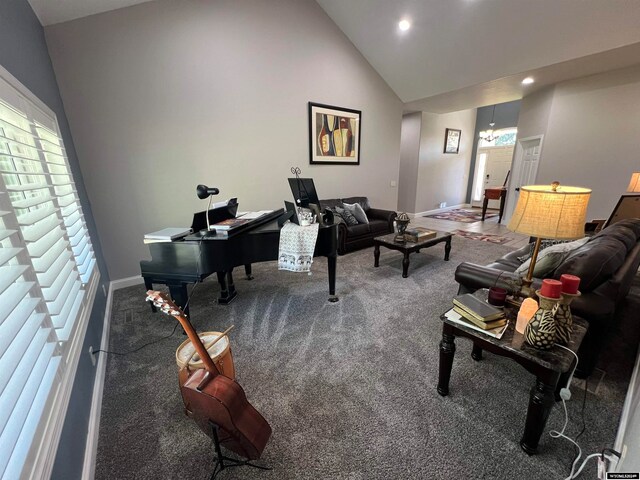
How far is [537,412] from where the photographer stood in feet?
3.79

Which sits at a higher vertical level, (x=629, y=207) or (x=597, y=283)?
(x=629, y=207)

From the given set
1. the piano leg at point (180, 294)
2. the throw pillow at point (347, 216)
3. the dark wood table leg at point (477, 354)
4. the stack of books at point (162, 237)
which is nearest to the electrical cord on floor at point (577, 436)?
the dark wood table leg at point (477, 354)

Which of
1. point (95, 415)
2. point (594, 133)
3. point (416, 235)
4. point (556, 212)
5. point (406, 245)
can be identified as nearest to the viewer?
point (556, 212)

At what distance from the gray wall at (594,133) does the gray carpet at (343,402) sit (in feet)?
13.2

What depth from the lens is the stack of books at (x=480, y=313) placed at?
1.26 metres

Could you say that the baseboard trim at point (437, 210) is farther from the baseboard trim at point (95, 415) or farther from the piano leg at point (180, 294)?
the baseboard trim at point (95, 415)

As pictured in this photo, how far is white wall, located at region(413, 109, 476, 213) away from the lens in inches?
262

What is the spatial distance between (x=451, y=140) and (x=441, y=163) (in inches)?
27.8

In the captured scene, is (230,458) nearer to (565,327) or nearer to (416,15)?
(565,327)

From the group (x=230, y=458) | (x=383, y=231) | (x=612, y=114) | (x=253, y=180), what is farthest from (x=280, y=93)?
(x=612, y=114)

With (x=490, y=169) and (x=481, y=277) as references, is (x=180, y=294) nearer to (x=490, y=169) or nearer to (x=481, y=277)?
(x=481, y=277)

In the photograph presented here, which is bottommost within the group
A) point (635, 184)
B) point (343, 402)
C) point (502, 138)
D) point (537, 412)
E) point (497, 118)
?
point (343, 402)

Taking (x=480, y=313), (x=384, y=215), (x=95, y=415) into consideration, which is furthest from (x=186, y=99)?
(x=480, y=313)

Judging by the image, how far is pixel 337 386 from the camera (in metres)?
1.64
